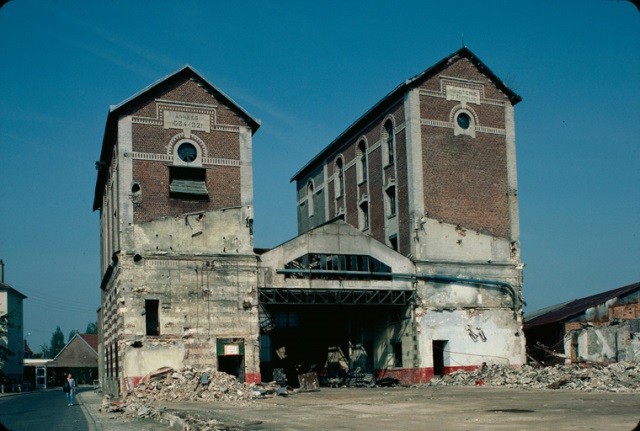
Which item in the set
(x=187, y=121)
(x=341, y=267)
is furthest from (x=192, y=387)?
(x=187, y=121)

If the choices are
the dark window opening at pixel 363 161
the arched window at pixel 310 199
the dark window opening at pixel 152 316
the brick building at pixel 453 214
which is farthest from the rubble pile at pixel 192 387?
the arched window at pixel 310 199

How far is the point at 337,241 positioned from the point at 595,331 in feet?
43.7

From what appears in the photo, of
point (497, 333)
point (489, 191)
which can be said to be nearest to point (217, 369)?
point (497, 333)

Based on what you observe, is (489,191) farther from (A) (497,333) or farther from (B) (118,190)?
(B) (118,190)

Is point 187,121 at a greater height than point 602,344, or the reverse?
point 187,121

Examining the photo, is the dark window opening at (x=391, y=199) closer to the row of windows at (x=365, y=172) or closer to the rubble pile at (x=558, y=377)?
the row of windows at (x=365, y=172)

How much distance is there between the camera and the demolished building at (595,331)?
111 feet

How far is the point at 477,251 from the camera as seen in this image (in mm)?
37188

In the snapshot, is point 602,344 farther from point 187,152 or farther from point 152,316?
point 187,152

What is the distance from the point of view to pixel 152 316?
106 ft

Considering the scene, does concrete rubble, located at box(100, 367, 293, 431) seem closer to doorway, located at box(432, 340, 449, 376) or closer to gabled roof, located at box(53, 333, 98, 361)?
doorway, located at box(432, 340, 449, 376)

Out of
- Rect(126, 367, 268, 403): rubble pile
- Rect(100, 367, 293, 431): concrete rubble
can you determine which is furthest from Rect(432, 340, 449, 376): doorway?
Rect(126, 367, 268, 403): rubble pile

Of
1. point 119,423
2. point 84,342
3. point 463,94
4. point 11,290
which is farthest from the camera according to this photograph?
point 84,342

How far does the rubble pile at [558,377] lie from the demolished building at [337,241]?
118 cm
